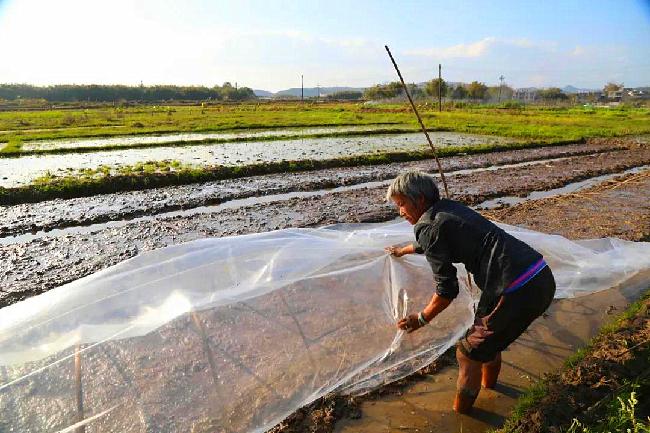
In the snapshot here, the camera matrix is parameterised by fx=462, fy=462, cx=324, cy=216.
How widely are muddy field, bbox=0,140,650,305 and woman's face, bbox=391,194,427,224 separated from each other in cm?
408

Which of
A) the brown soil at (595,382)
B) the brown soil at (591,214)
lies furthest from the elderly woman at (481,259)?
the brown soil at (591,214)

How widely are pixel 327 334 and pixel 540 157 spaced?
13395mm

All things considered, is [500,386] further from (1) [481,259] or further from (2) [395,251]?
(1) [481,259]

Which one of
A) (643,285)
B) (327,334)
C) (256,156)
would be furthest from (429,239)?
(256,156)

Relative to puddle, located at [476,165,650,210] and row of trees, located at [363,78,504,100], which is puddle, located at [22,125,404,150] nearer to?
puddle, located at [476,165,650,210]

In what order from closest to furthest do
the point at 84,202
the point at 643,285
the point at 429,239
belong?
the point at 429,239, the point at 643,285, the point at 84,202

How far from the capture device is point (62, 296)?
2.58 meters

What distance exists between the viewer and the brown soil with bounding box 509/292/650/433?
98.0 inches

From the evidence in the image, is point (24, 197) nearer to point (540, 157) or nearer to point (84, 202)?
point (84, 202)

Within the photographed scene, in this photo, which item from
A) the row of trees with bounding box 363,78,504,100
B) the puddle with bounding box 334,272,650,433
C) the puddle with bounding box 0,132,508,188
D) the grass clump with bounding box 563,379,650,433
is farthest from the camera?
the row of trees with bounding box 363,78,504,100

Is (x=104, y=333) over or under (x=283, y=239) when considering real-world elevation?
under

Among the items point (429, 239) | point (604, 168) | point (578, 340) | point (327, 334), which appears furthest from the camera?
point (604, 168)

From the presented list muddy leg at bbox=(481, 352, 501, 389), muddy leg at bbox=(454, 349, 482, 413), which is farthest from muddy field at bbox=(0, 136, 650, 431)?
muddy leg at bbox=(481, 352, 501, 389)

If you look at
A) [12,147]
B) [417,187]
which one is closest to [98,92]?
[12,147]
